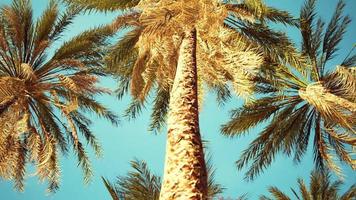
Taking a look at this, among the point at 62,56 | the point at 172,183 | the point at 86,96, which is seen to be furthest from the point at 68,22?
the point at 172,183

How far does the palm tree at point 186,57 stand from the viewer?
5.54 metres

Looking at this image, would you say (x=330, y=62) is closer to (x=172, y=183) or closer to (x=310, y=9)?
(x=310, y=9)

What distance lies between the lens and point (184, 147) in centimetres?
561

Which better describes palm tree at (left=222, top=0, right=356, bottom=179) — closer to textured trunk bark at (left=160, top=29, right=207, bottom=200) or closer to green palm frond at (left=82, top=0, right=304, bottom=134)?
green palm frond at (left=82, top=0, right=304, bottom=134)

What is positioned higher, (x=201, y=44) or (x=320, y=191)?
(x=201, y=44)

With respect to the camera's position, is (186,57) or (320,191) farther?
(320,191)

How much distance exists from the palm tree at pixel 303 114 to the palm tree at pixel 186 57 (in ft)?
3.48

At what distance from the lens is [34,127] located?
1159 cm

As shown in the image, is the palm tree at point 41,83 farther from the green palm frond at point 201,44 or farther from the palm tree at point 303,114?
the palm tree at point 303,114

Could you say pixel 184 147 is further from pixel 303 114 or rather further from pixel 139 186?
pixel 303 114

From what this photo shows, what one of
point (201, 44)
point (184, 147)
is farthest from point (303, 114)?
point (184, 147)

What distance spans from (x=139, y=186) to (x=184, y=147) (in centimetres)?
508

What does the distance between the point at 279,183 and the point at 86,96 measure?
13544 cm

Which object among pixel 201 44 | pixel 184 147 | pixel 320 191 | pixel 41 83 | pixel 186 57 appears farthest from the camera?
pixel 320 191
